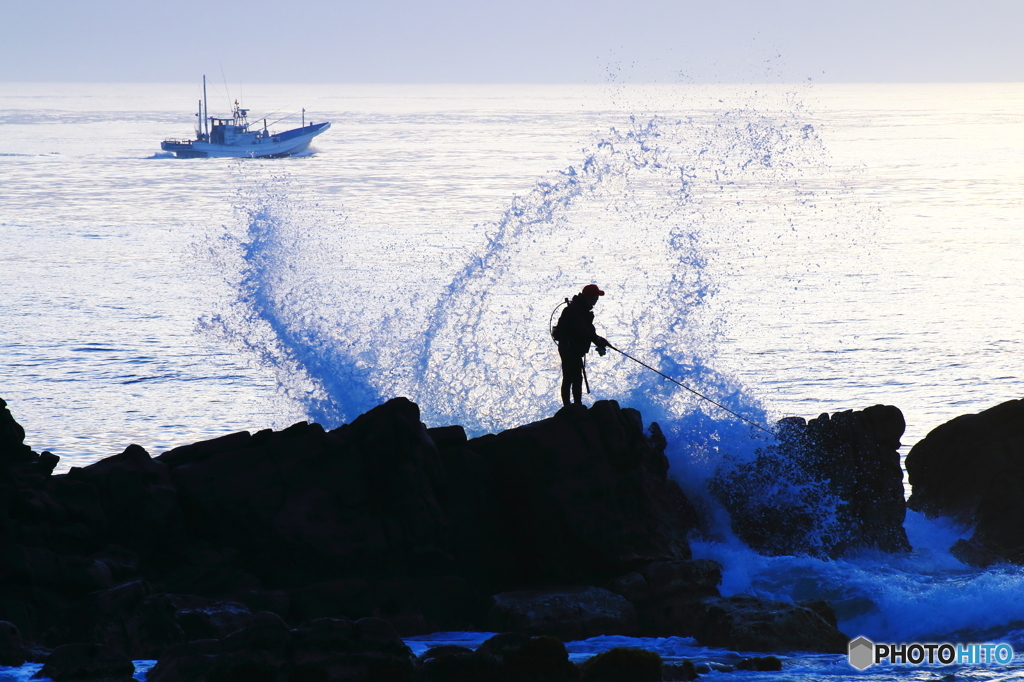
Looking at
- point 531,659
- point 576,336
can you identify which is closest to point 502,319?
point 576,336

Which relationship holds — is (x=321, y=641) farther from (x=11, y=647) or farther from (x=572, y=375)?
(x=572, y=375)

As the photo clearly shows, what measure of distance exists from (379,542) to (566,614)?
2.51m

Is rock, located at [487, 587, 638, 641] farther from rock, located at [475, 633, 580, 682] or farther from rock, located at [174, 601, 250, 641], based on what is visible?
rock, located at [174, 601, 250, 641]

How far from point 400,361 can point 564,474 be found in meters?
8.07

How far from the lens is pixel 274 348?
23.6 meters

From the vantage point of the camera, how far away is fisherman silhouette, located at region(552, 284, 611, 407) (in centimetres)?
1692

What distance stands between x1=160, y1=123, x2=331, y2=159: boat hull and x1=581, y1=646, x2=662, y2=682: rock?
93396 mm

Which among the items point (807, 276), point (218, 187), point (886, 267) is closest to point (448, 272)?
point (807, 276)

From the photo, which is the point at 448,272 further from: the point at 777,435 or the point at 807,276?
the point at 777,435

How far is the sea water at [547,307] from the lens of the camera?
18297 mm

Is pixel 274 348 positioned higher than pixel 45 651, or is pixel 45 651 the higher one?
pixel 274 348

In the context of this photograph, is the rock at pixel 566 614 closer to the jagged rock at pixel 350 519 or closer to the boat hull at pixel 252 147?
the jagged rock at pixel 350 519

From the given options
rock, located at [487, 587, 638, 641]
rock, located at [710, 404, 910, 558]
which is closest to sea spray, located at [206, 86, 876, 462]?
rock, located at [710, 404, 910, 558]

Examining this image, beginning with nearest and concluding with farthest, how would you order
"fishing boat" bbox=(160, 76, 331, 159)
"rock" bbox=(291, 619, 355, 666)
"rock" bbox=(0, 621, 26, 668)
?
1. "rock" bbox=(291, 619, 355, 666)
2. "rock" bbox=(0, 621, 26, 668)
3. "fishing boat" bbox=(160, 76, 331, 159)
